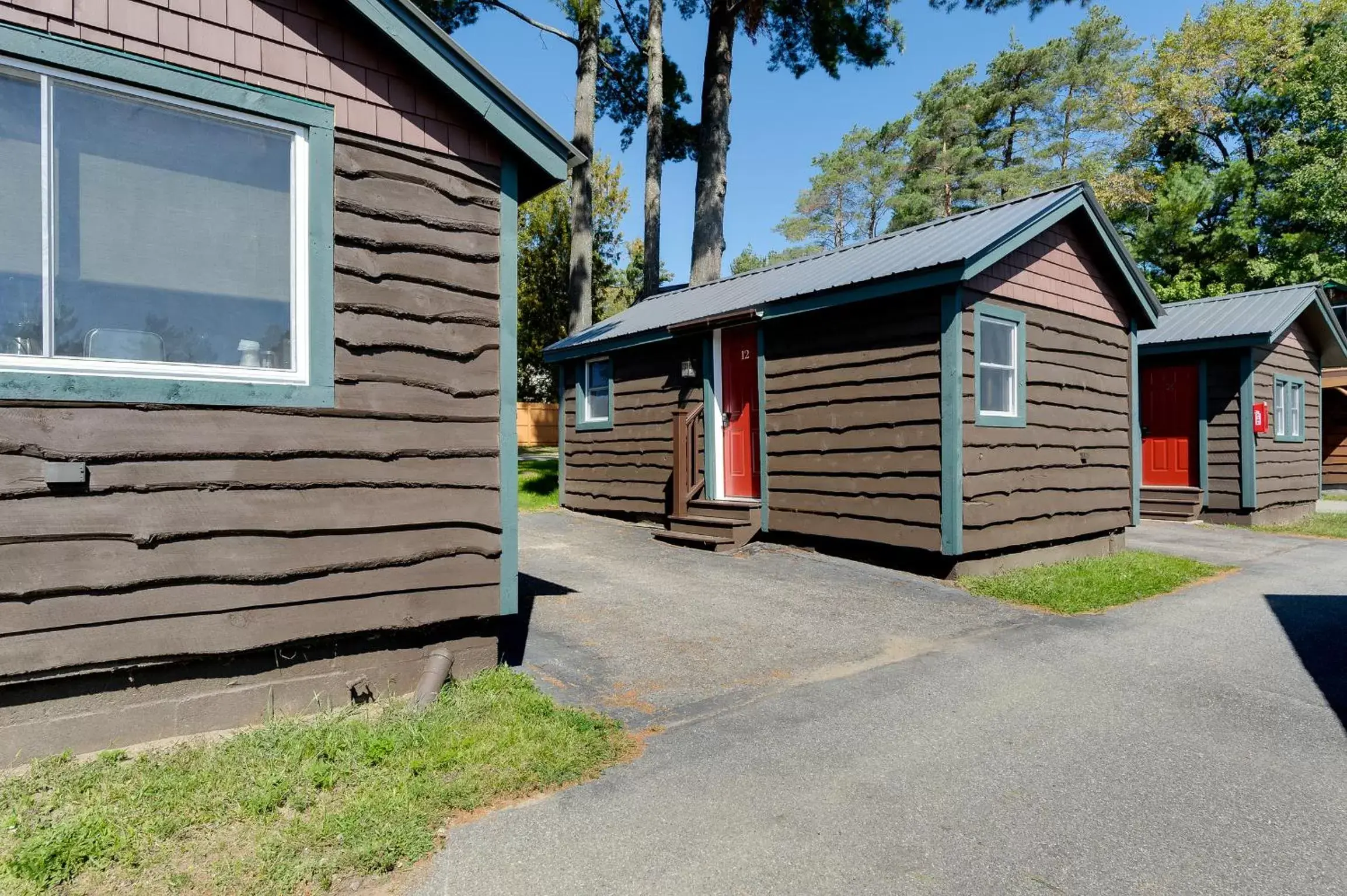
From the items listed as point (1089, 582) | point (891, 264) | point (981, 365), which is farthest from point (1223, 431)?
point (891, 264)

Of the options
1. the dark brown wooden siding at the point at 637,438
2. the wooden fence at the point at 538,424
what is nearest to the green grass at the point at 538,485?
the dark brown wooden siding at the point at 637,438

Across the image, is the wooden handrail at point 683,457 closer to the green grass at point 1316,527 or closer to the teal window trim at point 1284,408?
the green grass at point 1316,527

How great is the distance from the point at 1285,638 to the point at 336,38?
7733mm

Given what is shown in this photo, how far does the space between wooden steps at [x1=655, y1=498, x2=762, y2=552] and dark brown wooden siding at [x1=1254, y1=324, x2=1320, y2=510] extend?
9.45 m

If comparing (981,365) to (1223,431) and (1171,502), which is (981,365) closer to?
(1223,431)

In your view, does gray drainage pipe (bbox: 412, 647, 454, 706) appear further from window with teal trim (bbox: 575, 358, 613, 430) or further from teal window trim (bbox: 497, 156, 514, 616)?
window with teal trim (bbox: 575, 358, 613, 430)

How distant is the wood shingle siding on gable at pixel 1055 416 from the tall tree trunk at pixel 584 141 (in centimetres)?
1042

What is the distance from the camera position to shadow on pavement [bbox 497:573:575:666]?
17.3 feet

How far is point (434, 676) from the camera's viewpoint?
436cm

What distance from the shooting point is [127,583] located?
359 cm

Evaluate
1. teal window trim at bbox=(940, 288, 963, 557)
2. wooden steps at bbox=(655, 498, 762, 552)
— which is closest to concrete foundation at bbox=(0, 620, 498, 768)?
teal window trim at bbox=(940, 288, 963, 557)

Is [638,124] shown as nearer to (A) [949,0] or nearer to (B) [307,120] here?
(A) [949,0]

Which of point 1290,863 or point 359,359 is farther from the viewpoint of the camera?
point 359,359

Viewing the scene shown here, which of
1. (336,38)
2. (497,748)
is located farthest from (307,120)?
(497,748)
